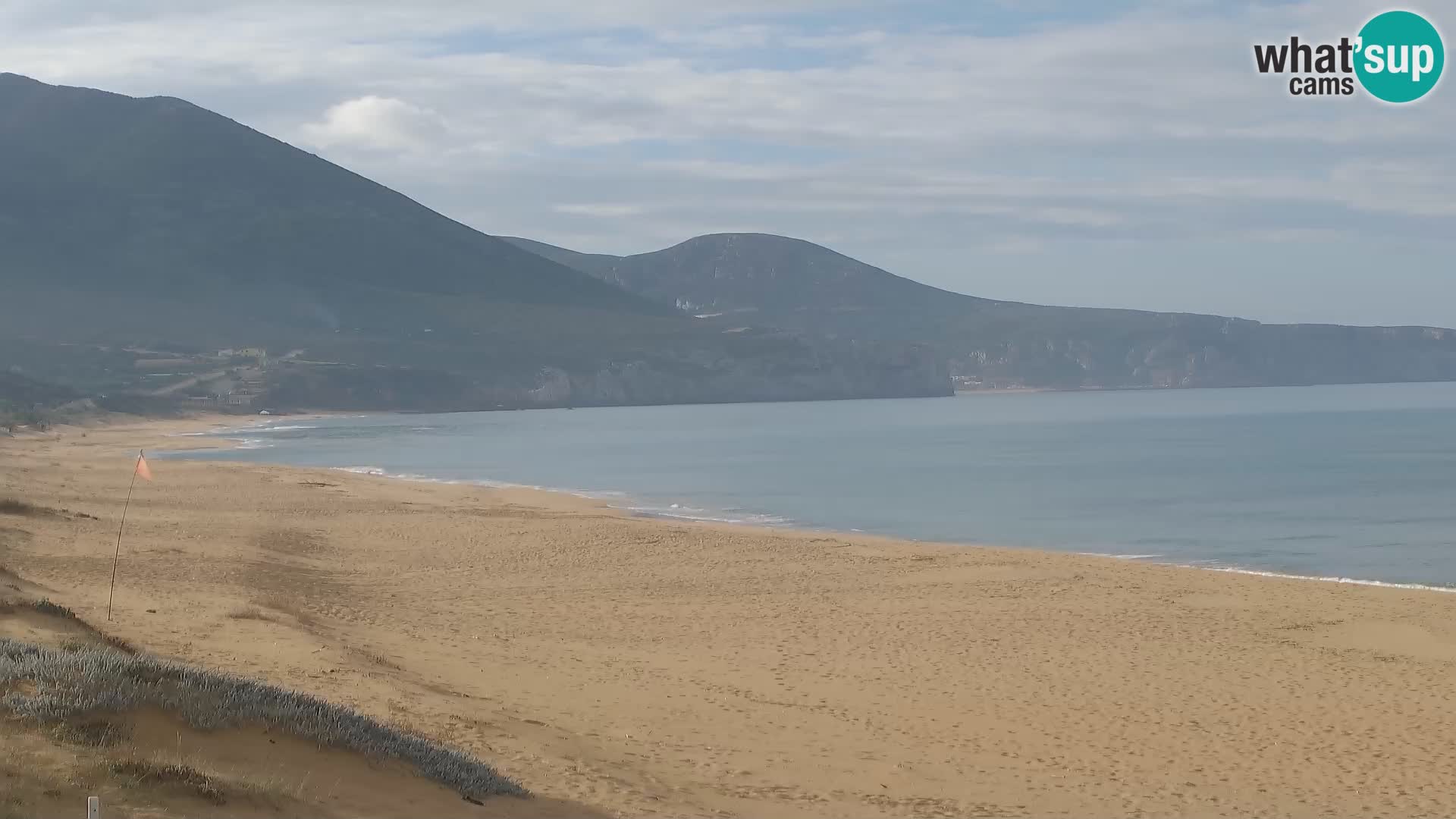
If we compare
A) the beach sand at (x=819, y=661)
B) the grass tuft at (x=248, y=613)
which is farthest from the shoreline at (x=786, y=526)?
the grass tuft at (x=248, y=613)

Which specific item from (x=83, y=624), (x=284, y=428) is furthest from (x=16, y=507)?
(x=284, y=428)

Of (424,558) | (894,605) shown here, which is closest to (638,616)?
(894,605)

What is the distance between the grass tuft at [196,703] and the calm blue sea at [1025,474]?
21.9 m

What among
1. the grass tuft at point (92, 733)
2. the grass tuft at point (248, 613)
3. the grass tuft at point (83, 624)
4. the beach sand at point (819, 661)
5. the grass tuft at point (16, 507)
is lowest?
the beach sand at point (819, 661)

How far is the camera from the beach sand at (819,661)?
1030cm

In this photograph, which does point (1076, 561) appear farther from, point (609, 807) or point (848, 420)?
point (848, 420)

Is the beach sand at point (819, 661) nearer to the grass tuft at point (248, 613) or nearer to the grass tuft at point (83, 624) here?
the grass tuft at point (248, 613)

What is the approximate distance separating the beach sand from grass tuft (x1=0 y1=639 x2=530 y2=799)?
110cm

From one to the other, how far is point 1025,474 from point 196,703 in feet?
164

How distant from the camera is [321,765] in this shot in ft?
24.7

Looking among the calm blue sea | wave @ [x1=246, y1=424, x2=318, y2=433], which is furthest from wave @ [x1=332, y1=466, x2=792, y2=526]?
wave @ [x1=246, y1=424, x2=318, y2=433]

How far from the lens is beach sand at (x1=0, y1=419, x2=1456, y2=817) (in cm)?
1030

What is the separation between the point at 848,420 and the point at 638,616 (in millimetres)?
108187

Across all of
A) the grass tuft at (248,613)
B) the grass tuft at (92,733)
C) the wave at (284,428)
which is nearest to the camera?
the grass tuft at (92,733)
